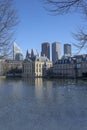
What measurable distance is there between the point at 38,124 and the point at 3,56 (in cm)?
531

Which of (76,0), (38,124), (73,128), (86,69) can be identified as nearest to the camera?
(76,0)

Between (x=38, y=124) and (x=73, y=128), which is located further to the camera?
(x=38, y=124)

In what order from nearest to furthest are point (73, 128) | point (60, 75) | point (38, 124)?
point (73, 128) → point (38, 124) → point (60, 75)

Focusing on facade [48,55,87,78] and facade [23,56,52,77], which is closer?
facade [48,55,87,78]

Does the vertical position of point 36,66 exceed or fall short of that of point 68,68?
it exceeds it

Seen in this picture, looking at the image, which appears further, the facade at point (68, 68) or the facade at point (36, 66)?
the facade at point (36, 66)

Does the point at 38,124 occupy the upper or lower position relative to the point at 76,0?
lower

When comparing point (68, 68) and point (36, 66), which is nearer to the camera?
point (68, 68)

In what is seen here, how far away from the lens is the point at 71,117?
53.6ft

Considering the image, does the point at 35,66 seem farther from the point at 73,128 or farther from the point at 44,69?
the point at 73,128

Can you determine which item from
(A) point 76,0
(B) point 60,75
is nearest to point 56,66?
(B) point 60,75

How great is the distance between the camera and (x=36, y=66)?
164 meters

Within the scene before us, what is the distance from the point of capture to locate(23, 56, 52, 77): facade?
164625 millimetres

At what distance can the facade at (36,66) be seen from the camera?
540 feet
